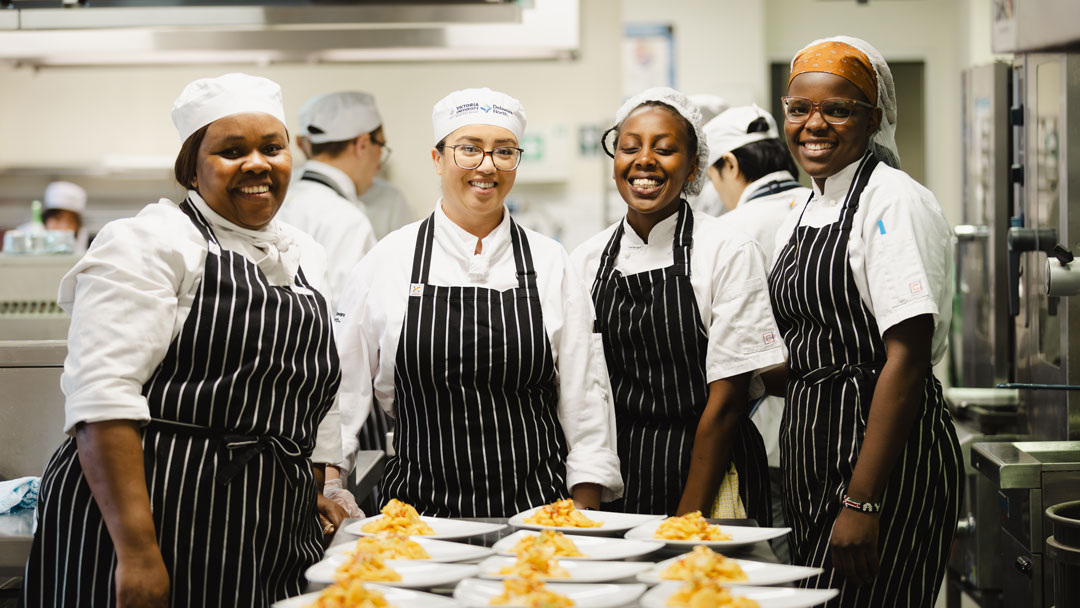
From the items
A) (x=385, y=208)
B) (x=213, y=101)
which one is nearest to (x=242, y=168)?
(x=213, y=101)

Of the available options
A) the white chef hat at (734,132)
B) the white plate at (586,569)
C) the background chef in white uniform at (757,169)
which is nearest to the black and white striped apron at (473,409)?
the white plate at (586,569)

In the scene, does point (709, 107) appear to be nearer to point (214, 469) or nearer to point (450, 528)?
point (450, 528)

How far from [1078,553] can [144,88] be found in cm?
467

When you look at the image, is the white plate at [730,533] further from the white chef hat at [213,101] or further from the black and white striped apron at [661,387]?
the white chef hat at [213,101]

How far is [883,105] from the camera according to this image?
199 cm

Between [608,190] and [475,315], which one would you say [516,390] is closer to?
[475,315]

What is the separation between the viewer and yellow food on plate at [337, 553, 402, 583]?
1.38 meters

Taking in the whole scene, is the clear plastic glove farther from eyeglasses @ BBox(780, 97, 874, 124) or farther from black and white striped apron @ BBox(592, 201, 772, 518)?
eyeglasses @ BBox(780, 97, 874, 124)

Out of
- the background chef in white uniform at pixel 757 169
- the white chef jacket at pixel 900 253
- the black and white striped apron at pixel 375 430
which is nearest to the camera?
the white chef jacket at pixel 900 253

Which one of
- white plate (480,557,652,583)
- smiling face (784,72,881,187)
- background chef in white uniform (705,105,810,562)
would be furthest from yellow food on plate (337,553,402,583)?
background chef in white uniform (705,105,810,562)

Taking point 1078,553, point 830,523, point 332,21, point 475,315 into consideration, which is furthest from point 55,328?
point 1078,553

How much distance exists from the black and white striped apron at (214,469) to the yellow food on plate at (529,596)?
510mm

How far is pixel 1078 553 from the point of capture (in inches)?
67.7

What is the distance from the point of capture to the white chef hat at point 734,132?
306 centimetres
